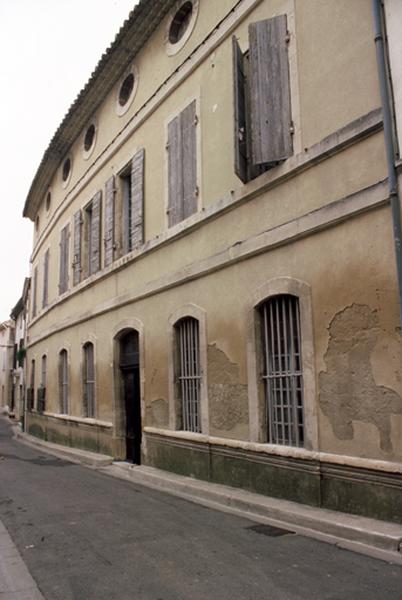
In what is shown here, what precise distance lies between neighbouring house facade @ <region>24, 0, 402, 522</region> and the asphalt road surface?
0.93 metres

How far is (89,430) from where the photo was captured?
13633 mm

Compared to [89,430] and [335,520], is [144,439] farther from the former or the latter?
[335,520]

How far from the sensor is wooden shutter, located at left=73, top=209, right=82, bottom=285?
49.1ft

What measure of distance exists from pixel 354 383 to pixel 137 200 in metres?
6.73

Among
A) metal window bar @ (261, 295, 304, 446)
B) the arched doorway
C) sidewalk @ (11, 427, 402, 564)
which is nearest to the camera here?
sidewalk @ (11, 427, 402, 564)

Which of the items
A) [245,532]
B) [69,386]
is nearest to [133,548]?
[245,532]

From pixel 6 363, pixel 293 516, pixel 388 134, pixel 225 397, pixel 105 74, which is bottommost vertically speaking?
pixel 293 516

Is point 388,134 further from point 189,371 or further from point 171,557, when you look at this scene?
point 189,371

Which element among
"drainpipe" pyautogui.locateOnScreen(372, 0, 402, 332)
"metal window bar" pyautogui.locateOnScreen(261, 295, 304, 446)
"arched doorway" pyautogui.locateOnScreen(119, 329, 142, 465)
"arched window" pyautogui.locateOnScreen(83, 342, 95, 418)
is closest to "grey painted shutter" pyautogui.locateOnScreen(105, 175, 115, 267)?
"arched doorway" pyautogui.locateOnScreen(119, 329, 142, 465)

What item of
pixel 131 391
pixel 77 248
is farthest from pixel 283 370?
pixel 77 248

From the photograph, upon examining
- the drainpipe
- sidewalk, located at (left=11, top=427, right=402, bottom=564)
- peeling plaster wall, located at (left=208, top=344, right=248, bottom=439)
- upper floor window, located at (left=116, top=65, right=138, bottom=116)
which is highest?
upper floor window, located at (left=116, top=65, right=138, bottom=116)

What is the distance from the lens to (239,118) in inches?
310

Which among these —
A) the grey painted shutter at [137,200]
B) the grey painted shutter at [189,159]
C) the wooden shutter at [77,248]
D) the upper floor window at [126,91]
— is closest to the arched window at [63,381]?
the wooden shutter at [77,248]

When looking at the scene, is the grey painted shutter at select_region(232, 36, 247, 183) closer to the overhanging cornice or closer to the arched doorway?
the overhanging cornice
